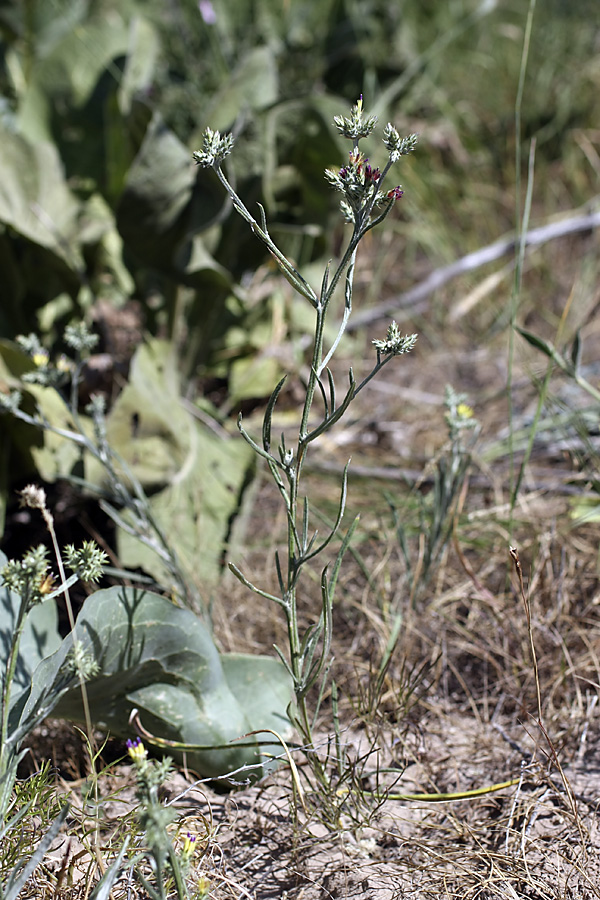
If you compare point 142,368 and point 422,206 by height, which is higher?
point 422,206

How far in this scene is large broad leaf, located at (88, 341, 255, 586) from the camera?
5.16 feet

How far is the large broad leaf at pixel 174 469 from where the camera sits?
1.57 meters

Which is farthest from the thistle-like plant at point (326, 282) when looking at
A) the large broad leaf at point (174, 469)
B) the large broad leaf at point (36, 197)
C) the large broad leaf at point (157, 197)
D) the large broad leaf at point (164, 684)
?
the large broad leaf at point (36, 197)

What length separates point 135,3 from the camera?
2814 mm

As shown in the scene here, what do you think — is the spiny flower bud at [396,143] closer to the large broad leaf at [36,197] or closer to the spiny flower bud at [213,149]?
the spiny flower bud at [213,149]

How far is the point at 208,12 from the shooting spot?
9.11ft

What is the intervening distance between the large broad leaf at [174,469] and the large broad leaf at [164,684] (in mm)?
356

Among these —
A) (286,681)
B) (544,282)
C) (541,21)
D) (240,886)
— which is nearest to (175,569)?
(286,681)

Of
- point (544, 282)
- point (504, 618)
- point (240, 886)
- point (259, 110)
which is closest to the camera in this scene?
point (240, 886)

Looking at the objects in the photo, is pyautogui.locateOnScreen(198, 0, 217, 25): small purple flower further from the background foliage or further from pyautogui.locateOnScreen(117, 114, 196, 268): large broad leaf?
pyautogui.locateOnScreen(117, 114, 196, 268): large broad leaf

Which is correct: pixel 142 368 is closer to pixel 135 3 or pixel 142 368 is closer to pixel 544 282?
pixel 544 282

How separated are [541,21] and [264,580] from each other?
3366 millimetres

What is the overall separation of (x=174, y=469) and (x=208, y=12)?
194cm

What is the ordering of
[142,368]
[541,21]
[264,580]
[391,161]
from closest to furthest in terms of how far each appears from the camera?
[391,161] < [264,580] < [142,368] < [541,21]
